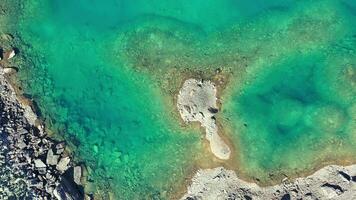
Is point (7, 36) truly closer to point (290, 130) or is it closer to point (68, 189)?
point (68, 189)

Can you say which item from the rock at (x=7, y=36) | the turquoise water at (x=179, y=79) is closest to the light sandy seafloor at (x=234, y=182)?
the turquoise water at (x=179, y=79)

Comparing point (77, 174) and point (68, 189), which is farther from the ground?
point (77, 174)

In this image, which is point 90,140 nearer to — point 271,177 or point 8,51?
point 8,51

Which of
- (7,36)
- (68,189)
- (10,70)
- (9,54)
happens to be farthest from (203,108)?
(7,36)

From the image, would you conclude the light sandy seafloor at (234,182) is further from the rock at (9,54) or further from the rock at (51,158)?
the rock at (9,54)

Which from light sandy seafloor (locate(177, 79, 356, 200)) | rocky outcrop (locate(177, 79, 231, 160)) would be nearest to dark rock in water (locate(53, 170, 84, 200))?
light sandy seafloor (locate(177, 79, 356, 200))
